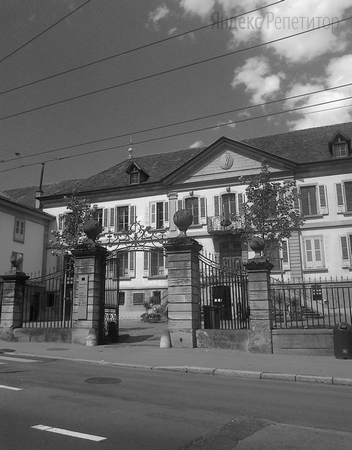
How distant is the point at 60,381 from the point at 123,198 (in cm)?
2771

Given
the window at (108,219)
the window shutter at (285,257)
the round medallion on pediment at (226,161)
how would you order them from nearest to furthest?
the window shutter at (285,257)
the round medallion on pediment at (226,161)
the window at (108,219)

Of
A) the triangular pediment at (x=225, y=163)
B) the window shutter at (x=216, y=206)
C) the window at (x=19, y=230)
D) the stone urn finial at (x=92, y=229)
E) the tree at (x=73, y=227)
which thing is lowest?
the stone urn finial at (x=92, y=229)

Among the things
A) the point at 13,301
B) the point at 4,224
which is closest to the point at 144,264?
the point at 4,224

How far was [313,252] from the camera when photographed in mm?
29234

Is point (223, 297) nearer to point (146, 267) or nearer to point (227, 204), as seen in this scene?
point (227, 204)

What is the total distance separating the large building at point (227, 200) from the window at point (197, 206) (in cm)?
5

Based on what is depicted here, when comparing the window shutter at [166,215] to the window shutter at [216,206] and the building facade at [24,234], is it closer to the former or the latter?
the window shutter at [216,206]

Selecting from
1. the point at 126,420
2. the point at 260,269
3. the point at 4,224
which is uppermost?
the point at 4,224

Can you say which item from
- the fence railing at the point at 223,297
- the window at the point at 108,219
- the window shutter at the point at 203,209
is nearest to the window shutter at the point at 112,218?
the window at the point at 108,219

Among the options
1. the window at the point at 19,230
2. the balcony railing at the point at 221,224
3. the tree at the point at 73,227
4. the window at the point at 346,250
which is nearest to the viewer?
the tree at the point at 73,227

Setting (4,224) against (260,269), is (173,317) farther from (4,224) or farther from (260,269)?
(4,224)

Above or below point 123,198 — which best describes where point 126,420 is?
below

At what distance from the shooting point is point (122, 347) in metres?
14.4

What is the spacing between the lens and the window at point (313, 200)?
96.9 ft
